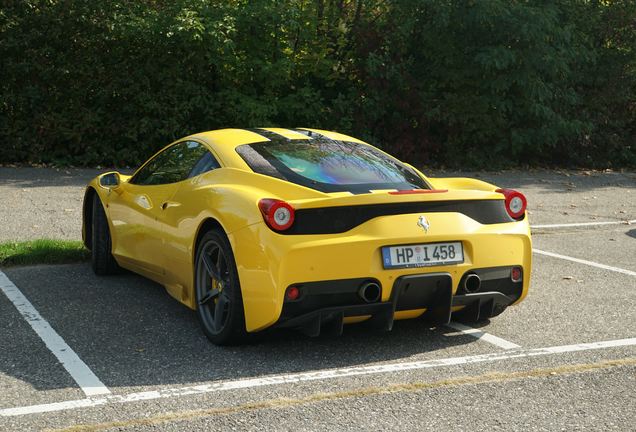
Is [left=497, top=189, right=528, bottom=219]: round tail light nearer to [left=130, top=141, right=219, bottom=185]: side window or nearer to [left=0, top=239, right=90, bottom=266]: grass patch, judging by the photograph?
[left=130, top=141, right=219, bottom=185]: side window

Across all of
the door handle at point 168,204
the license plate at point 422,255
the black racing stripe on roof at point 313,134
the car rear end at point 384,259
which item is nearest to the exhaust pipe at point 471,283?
the car rear end at point 384,259

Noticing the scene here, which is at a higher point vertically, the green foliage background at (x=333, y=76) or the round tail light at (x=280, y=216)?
the green foliage background at (x=333, y=76)

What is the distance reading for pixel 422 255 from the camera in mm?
5418

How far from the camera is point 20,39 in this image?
1490 centimetres

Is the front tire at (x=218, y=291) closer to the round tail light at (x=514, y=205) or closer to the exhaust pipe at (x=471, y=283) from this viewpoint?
the exhaust pipe at (x=471, y=283)

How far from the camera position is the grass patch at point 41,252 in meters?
7.98

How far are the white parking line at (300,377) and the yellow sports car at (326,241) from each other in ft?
0.97

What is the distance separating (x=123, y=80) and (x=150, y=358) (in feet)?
34.9

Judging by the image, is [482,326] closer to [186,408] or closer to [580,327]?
[580,327]

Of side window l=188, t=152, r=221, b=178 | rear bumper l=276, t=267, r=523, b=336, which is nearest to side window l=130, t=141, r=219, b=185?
side window l=188, t=152, r=221, b=178

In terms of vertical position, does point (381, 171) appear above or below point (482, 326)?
above

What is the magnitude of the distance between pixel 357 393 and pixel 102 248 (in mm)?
3530

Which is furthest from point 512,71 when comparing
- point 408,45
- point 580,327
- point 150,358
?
point 150,358

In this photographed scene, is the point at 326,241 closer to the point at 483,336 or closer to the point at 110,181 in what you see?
the point at 483,336
